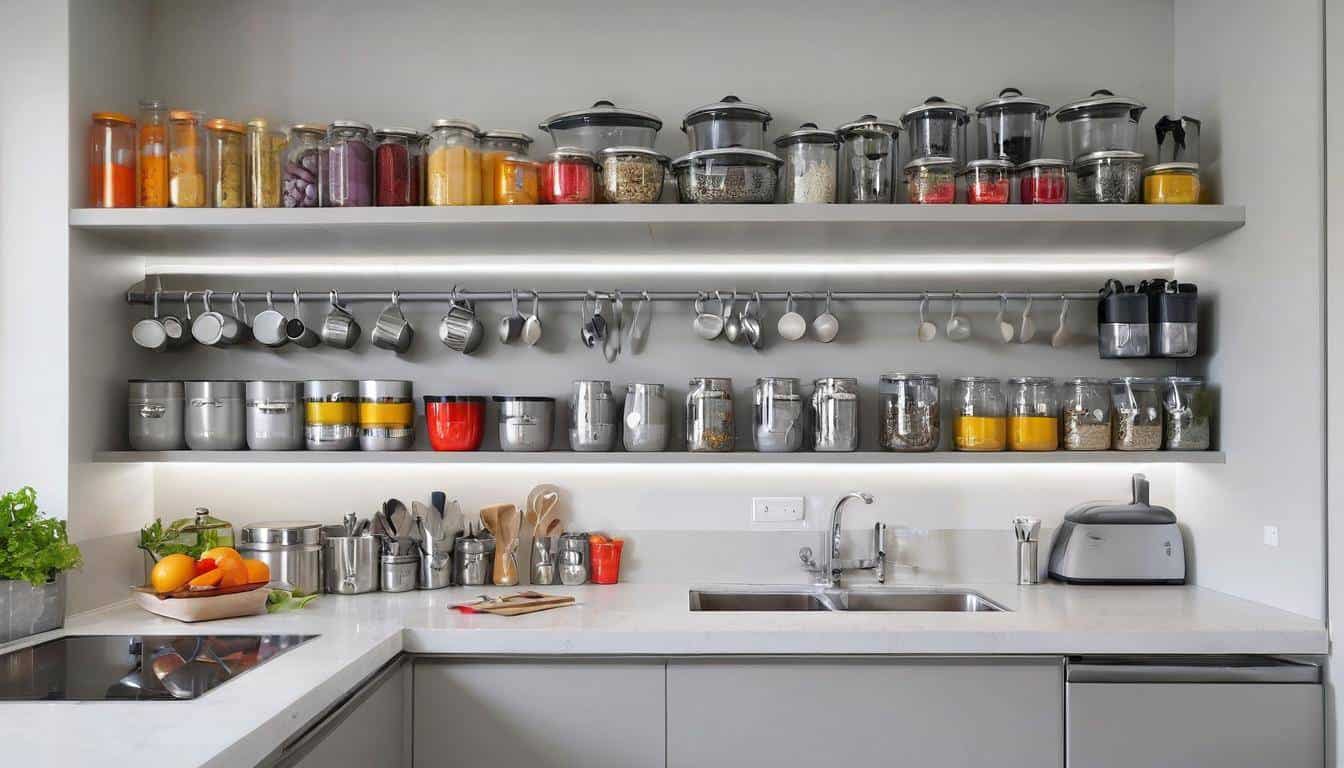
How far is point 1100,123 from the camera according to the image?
275 centimetres

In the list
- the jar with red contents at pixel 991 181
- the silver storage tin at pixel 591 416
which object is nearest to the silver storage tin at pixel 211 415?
the silver storage tin at pixel 591 416

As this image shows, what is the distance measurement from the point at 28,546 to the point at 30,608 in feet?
0.49

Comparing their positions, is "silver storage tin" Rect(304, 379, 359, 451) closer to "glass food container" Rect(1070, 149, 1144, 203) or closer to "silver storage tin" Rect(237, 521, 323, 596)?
"silver storage tin" Rect(237, 521, 323, 596)

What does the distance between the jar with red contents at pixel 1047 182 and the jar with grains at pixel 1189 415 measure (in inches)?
23.9

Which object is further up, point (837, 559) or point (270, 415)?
point (270, 415)

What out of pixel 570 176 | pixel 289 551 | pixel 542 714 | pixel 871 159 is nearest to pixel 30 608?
pixel 289 551

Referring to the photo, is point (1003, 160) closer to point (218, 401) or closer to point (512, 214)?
point (512, 214)

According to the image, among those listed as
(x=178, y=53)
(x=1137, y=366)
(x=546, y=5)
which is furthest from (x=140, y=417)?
(x=1137, y=366)

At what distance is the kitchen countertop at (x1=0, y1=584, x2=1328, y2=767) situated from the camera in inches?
78.2

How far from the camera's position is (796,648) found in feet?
7.47

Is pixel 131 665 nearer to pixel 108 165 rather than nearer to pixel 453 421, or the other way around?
pixel 453 421

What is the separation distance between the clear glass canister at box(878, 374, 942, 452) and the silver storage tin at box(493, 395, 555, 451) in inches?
38.0

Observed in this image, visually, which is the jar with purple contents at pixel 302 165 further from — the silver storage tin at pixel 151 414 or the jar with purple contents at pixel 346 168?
the silver storage tin at pixel 151 414

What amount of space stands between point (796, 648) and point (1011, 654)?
1.61ft
